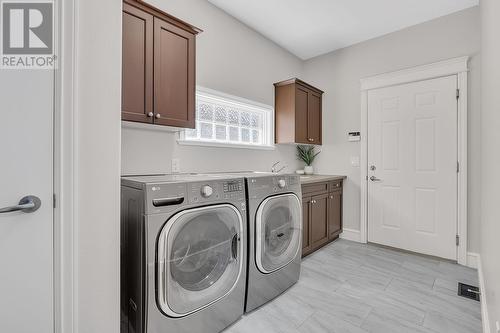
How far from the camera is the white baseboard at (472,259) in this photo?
2691 millimetres

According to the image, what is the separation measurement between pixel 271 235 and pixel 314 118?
2296 mm

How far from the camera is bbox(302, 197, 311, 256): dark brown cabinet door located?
9.43 ft

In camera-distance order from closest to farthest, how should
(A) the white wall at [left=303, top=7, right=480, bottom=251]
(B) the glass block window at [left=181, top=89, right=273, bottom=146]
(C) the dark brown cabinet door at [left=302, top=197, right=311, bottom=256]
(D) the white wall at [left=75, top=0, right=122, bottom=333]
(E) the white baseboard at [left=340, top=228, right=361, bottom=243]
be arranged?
(D) the white wall at [left=75, top=0, right=122, bottom=333], (B) the glass block window at [left=181, top=89, right=273, bottom=146], (A) the white wall at [left=303, top=7, right=480, bottom=251], (C) the dark brown cabinet door at [left=302, top=197, right=311, bottom=256], (E) the white baseboard at [left=340, top=228, right=361, bottom=243]

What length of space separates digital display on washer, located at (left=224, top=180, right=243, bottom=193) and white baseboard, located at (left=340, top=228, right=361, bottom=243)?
2.56 meters

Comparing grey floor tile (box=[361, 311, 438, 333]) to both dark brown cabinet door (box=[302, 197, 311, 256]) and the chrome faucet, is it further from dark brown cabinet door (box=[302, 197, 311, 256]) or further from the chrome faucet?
the chrome faucet

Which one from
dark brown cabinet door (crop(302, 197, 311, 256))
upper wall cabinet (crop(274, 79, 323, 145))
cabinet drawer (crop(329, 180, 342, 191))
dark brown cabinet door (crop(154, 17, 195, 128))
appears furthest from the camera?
cabinet drawer (crop(329, 180, 342, 191))

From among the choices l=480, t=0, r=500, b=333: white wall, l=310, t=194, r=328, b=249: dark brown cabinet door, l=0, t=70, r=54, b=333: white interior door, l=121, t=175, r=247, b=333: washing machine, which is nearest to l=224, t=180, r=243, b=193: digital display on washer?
l=121, t=175, r=247, b=333: washing machine

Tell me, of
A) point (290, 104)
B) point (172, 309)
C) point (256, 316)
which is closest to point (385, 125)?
point (290, 104)

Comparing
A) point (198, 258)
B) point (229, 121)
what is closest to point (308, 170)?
point (229, 121)

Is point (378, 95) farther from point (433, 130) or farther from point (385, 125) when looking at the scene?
point (433, 130)

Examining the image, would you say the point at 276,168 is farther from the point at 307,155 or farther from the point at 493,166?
the point at 493,166

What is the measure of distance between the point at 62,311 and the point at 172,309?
0.54 m

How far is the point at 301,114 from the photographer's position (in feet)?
11.3

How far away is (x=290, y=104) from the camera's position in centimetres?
335
